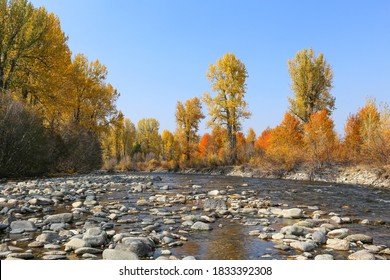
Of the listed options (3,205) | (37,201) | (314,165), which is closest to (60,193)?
(37,201)

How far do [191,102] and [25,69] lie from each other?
2297cm

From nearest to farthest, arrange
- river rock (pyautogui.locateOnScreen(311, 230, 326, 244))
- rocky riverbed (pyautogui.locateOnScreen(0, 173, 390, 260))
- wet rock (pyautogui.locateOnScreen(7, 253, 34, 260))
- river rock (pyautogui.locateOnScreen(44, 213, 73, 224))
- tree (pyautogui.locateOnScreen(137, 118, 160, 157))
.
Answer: wet rock (pyautogui.locateOnScreen(7, 253, 34, 260))
rocky riverbed (pyautogui.locateOnScreen(0, 173, 390, 260))
river rock (pyautogui.locateOnScreen(311, 230, 326, 244))
river rock (pyautogui.locateOnScreen(44, 213, 73, 224))
tree (pyautogui.locateOnScreen(137, 118, 160, 157))

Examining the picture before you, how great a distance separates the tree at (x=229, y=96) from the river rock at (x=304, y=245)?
26.6m

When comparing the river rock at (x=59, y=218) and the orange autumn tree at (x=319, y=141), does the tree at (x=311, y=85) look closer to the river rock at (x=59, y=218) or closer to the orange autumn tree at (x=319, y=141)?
the orange autumn tree at (x=319, y=141)

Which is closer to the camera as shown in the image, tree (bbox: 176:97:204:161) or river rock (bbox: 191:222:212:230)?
river rock (bbox: 191:222:212:230)

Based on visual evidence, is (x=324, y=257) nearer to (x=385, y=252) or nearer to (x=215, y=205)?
(x=385, y=252)

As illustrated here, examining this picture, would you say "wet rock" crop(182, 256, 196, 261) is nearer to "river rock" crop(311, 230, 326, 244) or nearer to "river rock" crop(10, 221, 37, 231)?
"river rock" crop(311, 230, 326, 244)

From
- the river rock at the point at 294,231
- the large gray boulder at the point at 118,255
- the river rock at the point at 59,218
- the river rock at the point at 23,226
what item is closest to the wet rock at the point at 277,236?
the river rock at the point at 294,231

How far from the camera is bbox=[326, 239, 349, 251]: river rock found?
4449 mm

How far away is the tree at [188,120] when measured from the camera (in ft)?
128

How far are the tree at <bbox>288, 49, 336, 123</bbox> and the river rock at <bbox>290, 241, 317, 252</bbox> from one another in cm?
2999

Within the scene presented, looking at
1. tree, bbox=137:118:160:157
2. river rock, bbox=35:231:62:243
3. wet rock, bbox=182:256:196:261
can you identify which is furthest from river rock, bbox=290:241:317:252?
tree, bbox=137:118:160:157

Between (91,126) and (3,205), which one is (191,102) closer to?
(91,126)

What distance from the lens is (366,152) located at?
20.0 metres
